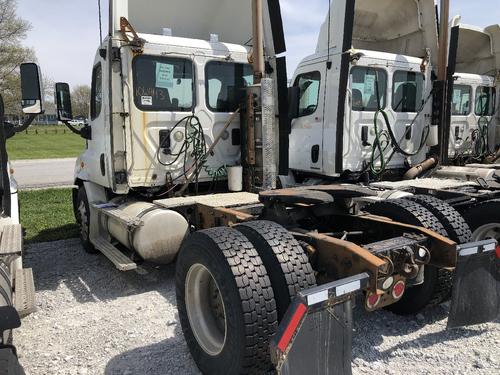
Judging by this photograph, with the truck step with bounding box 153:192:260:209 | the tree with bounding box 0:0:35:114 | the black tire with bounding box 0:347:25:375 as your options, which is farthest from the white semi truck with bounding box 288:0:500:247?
the tree with bounding box 0:0:35:114

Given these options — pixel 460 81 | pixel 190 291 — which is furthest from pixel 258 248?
pixel 460 81

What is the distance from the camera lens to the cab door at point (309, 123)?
23.3 ft

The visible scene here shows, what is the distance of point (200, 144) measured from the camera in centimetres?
576

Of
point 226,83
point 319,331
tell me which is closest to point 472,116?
point 226,83

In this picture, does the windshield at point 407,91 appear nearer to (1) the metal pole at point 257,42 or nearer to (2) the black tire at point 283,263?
(1) the metal pole at point 257,42

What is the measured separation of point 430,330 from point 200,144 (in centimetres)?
346

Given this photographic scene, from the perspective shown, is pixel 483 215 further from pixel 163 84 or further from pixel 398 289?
pixel 163 84

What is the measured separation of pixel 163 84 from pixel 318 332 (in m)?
3.96

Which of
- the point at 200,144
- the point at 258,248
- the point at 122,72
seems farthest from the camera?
the point at 200,144

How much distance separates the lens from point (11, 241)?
3357 mm

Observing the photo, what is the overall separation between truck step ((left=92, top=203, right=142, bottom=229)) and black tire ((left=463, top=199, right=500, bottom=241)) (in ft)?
11.7

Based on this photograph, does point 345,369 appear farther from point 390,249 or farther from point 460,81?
point 460,81

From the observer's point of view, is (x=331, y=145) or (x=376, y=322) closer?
(x=376, y=322)

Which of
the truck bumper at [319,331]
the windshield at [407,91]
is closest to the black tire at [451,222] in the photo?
the truck bumper at [319,331]
